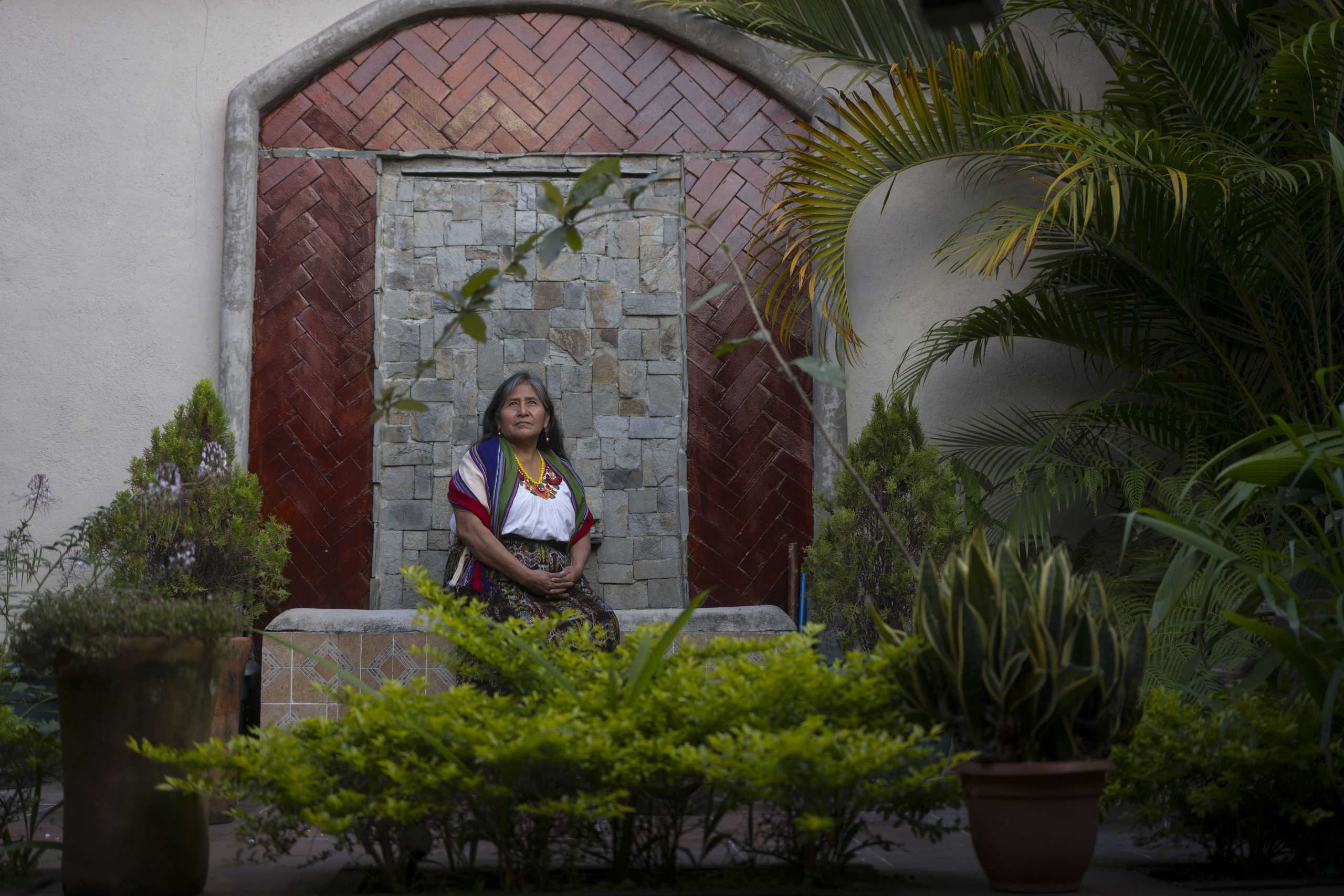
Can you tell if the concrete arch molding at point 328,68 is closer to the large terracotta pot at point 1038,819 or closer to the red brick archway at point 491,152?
the red brick archway at point 491,152

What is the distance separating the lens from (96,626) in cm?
271

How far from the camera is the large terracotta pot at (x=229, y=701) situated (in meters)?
4.61

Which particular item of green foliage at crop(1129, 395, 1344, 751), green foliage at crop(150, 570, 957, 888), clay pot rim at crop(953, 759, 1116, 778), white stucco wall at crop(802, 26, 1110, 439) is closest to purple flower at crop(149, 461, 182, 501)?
green foliage at crop(150, 570, 957, 888)

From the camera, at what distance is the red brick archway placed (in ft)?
20.2

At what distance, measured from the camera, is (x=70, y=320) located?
6.16 metres

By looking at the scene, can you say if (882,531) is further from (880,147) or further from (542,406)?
(880,147)

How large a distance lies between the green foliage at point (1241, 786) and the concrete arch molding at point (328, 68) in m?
3.27

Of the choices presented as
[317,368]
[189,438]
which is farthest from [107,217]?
[189,438]

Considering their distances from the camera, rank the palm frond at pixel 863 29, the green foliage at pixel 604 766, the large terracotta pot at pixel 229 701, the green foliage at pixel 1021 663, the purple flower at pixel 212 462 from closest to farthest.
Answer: the green foliage at pixel 604 766
the green foliage at pixel 1021 663
the large terracotta pot at pixel 229 701
the purple flower at pixel 212 462
the palm frond at pixel 863 29

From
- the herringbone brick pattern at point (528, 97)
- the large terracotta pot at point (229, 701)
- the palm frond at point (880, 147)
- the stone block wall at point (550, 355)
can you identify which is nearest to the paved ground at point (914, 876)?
the large terracotta pot at point (229, 701)

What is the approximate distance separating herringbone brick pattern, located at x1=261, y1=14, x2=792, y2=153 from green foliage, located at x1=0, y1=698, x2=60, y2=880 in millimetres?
3903

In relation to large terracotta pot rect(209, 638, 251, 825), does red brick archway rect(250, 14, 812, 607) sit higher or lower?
higher

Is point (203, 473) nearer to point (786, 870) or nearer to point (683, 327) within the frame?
point (683, 327)

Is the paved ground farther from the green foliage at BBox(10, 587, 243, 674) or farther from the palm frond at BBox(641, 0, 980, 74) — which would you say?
the palm frond at BBox(641, 0, 980, 74)
